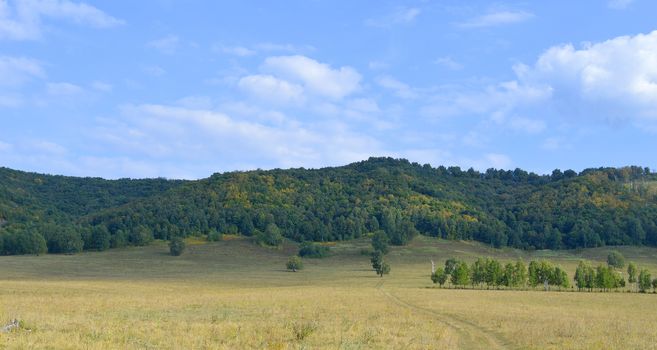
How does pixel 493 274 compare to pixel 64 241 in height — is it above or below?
below

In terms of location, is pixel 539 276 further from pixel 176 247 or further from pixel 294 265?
pixel 176 247

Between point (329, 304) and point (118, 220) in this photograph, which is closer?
point (329, 304)

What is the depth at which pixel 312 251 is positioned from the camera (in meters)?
161

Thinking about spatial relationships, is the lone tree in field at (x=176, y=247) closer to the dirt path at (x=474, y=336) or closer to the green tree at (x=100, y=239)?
the green tree at (x=100, y=239)

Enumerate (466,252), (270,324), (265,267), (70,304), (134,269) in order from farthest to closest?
(466,252) → (265,267) → (134,269) → (70,304) → (270,324)

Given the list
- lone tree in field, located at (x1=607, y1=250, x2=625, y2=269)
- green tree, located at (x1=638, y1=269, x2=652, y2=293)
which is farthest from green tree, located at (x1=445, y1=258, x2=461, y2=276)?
lone tree in field, located at (x1=607, y1=250, x2=625, y2=269)

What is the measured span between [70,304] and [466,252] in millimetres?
140452

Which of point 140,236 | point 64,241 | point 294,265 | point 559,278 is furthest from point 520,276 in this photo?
point 64,241

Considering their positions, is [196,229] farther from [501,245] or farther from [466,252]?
[501,245]

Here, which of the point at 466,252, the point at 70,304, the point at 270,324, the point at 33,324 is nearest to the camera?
the point at 33,324

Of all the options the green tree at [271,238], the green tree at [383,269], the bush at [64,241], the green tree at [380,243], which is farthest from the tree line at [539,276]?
the bush at [64,241]


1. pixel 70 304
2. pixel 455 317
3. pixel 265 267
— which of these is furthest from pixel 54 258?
pixel 455 317

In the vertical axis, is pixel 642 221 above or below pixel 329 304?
above

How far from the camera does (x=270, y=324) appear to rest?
102 feet
